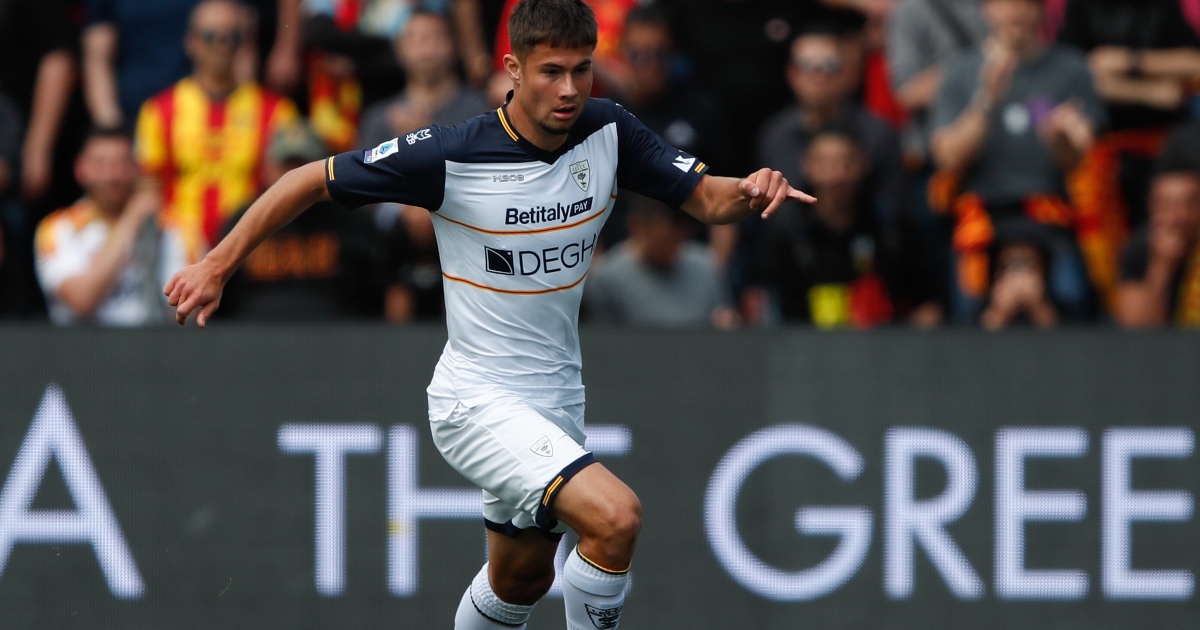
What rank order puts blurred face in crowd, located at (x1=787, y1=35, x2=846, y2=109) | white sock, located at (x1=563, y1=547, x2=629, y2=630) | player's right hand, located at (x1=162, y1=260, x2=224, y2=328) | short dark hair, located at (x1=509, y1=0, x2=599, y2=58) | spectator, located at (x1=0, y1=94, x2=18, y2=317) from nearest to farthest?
player's right hand, located at (x1=162, y1=260, x2=224, y2=328)
short dark hair, located at (x1=509, y1=0, x2=599, y2=58)
white sock, located at (x1=563, y1=547, x2=629, y2=630)
spectator, located at (x1=0, y1=94, x2=18, y2=317)
blurred face in crowd, located at (x1=787, y1=35, x2=846, y2=109)

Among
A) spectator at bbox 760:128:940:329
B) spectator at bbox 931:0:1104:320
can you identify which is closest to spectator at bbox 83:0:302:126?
spectator at bbox 760:128:940:329

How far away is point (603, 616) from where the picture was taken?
20.3 ft

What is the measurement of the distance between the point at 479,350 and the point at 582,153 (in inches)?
34.1

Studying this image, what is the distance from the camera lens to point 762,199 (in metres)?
6.05

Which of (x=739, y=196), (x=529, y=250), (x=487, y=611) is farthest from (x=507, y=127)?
(x=487, y=611)

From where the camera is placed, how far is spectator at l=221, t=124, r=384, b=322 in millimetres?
9242

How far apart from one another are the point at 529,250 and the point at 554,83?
674 millimetres

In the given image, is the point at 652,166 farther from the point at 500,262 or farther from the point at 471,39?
the point at 471,39

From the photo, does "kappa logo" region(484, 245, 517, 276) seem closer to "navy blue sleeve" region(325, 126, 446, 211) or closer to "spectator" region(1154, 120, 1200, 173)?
"navy blue sleeve" region(325, 126, 446, 211)

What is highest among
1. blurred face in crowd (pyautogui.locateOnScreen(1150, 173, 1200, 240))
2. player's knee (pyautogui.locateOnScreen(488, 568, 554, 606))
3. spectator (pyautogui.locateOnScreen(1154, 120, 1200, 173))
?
spectator (pyautogui.locateOnScreen(1154, 120, 1200, 173))

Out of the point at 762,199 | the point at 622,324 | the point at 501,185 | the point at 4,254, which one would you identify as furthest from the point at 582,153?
the point at 4,254

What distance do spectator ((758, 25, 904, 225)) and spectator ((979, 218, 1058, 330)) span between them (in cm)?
78

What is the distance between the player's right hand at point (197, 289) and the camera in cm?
586

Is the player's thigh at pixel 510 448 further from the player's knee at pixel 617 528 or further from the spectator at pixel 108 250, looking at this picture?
the spectator at pixel 108 250
